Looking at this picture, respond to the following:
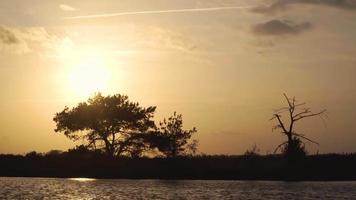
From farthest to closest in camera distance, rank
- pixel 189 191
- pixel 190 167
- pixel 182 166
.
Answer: pixel 182 166 < pixel 190 167 < pixel 189 191

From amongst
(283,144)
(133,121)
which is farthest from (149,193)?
(133,121)

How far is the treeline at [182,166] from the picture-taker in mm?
82500

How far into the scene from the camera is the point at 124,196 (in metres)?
58.9

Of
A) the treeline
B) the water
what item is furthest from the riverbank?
the water

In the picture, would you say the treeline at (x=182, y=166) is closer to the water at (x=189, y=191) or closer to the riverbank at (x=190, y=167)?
the riverbank at (x=190, y=167)

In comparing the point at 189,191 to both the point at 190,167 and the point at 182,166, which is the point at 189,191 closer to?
the point at 190,167

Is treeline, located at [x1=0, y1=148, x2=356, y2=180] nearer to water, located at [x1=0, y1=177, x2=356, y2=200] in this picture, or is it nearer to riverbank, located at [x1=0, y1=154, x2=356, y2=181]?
riverbank, located at [x1=0, y1=154, x2=356, y2=181]

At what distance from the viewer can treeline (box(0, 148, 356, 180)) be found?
82.5 m

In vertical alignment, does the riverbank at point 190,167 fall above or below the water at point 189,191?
above

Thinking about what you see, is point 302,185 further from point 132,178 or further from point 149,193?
point 132,178

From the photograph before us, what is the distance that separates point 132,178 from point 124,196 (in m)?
31.9

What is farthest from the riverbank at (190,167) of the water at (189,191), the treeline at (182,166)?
the water at (189,191)

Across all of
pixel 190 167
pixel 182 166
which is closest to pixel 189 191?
pixel 190 167

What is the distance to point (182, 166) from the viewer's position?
91.2 metres
